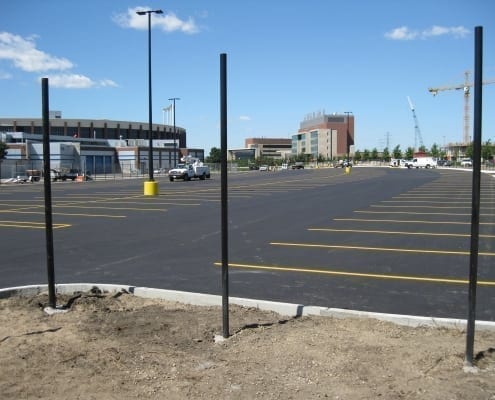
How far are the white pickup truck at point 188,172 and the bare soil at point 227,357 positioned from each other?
4204cm

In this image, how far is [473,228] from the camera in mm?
4305

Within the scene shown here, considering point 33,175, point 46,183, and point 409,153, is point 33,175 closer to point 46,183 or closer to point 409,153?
point 46,183

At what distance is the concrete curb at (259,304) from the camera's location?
548cm

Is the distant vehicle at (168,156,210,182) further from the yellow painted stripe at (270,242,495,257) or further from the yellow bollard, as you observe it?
the yellow painted stripe at (270,242,495,257)

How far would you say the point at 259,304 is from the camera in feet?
20.4

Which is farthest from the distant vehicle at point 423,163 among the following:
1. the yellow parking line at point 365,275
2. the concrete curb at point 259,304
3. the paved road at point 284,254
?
the concrete curb at point 259,304

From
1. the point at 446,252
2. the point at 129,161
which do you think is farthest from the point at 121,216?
the point at 129,161

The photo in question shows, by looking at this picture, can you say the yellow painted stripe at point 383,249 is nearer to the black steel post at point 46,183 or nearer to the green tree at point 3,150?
the black steel post at point 46,183

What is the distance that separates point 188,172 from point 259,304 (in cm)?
4293

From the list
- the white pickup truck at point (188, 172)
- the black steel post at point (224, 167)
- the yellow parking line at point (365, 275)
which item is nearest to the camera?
the black steel post at point (224, 167)

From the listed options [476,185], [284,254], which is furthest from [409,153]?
[476,185]

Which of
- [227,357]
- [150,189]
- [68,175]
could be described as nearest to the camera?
[227,357]

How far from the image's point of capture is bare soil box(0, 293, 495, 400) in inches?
159

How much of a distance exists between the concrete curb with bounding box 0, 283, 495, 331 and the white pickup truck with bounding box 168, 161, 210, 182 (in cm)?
4062
